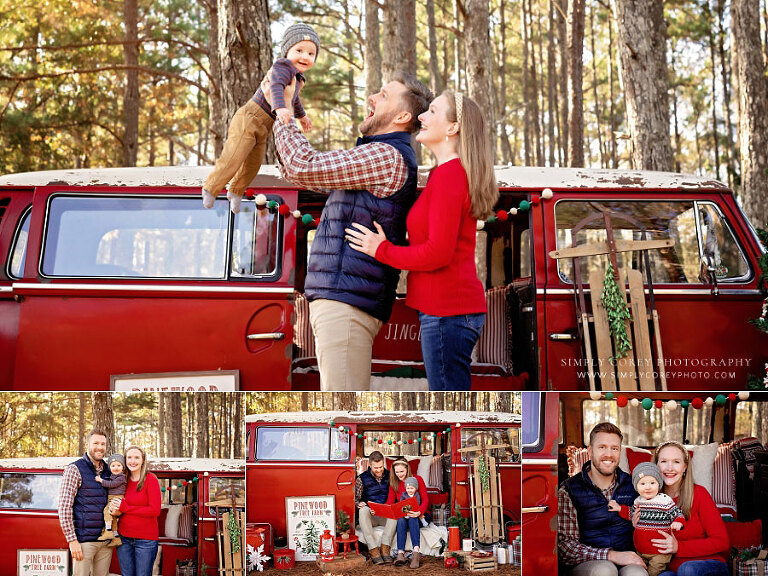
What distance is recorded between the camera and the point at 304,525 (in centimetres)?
394

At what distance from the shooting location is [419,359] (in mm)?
6680

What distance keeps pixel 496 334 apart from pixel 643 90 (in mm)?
5758

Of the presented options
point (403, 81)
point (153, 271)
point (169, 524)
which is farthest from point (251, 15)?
point (169, 524)

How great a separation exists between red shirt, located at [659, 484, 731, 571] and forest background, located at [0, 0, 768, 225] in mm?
5518

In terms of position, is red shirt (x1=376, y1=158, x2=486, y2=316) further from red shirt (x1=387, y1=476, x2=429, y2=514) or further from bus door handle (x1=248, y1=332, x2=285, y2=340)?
bus door handle (x1=248, y1=332, x2=285, y2=340)

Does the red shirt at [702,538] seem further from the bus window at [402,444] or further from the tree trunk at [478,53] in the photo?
the tree trunk at [478,53]

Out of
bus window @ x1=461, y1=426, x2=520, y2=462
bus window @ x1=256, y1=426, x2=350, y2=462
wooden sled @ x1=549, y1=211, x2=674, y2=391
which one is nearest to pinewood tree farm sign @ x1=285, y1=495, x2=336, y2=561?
bus window @ x1=256, y1=426, x2=350, y2=462

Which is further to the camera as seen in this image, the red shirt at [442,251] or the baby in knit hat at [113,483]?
the baby in knit hat at [113,483]

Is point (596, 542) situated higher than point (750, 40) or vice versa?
point (750, 40)

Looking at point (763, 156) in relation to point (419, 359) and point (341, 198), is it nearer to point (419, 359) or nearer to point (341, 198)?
point (419, 359)

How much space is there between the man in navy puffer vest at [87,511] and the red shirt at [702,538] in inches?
109

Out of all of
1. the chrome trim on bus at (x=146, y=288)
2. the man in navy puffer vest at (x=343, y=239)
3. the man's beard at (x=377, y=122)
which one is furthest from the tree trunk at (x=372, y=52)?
the man in navy puffer vest at (x=343, y=239)

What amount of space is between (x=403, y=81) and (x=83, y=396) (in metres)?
2.34

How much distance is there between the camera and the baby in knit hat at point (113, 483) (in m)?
3.83
